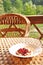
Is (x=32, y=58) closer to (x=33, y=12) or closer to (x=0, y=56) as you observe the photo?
(x=0, y=56)

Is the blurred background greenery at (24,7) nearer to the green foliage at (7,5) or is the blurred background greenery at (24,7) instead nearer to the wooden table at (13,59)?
the green foliage at (7,5)

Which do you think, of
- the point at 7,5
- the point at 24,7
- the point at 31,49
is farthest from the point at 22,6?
the point at 31,49

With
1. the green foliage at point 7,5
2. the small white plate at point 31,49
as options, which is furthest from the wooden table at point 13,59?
the green foliage at point 7,5

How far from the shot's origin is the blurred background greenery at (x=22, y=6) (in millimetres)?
3209

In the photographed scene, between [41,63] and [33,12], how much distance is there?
2.03m

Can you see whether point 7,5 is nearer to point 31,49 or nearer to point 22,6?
point 22,6

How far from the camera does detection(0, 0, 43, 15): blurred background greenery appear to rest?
10.5 ft

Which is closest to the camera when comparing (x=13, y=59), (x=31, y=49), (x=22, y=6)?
(x=13, y=59)

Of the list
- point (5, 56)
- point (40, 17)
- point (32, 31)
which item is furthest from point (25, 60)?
point (32, 31)

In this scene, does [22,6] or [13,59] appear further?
[22,6]

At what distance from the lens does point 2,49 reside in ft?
5.02

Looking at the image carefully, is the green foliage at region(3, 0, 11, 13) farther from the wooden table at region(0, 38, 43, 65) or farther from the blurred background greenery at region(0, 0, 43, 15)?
the wooden table at region(0, 38, 43, 65)

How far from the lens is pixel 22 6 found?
10.6 ft

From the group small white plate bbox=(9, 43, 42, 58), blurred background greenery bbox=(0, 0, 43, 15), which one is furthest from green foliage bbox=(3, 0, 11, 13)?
small white plate bbox=(9, 43, 42, 58)
